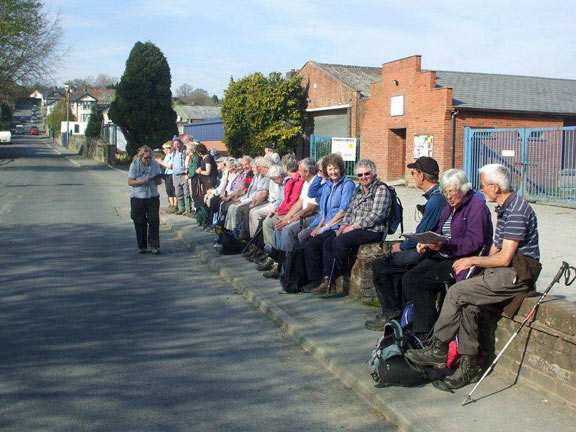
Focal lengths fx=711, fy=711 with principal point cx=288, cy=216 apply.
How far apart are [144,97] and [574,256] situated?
4350 cm

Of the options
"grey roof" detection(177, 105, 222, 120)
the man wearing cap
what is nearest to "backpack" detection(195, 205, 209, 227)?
the man wearing cap

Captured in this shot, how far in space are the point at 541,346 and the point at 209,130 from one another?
4837cm

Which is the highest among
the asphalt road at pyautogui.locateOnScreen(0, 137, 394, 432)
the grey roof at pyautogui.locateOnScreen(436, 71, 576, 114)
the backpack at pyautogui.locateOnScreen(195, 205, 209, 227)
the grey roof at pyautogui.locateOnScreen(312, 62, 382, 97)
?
the grey roof at pyautogui.locateOnScreen(312, 62, 382, 97)

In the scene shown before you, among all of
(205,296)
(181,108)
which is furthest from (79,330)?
(181,108)

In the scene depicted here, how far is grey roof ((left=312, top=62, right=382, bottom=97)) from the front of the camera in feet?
116

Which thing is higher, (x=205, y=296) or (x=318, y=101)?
(x=318, y=101)

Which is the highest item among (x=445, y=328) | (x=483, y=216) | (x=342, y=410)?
(x=483, y=216)

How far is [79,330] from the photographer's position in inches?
291

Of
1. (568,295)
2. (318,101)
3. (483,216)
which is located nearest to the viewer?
(483,216)

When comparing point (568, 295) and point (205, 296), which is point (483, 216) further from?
point (205, 296)

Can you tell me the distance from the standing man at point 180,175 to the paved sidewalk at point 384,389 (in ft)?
27.2

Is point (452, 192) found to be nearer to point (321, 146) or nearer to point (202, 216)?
point (202, 216)

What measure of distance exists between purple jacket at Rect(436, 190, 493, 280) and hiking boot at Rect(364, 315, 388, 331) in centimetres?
116

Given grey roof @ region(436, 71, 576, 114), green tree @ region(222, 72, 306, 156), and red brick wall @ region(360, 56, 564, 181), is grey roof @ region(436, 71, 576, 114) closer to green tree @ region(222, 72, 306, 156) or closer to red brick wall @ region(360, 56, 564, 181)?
red brick wall @ region(360, 56, 564, 181)
